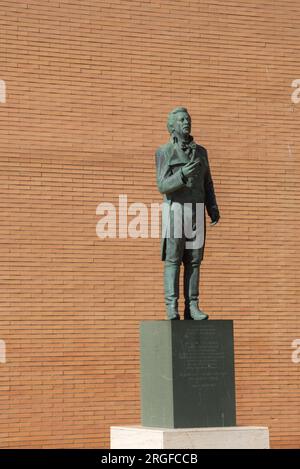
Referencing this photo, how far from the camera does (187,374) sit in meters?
11.3

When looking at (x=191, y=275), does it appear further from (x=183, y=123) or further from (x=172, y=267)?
(x=183, y=123)

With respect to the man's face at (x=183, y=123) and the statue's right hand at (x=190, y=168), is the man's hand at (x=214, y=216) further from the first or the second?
the man's face at (x=183, y=123)

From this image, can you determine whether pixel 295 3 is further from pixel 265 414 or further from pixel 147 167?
pixel 265 414

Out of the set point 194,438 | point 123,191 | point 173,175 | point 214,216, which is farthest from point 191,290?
point 123,191

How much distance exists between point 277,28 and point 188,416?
7.53 metres

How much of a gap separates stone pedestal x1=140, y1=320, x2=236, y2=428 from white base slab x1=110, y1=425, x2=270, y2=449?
187 millimetres

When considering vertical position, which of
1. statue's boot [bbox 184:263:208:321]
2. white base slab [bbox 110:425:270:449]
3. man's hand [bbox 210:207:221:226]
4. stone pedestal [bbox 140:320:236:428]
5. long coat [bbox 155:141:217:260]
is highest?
long coat [bbox 155:141:217:260]

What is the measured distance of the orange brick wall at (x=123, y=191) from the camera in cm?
1488

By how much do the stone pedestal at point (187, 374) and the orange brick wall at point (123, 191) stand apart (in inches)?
135

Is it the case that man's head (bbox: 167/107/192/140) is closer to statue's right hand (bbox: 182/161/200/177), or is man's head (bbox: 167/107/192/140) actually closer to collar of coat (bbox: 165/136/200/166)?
collar of coat (bbox: 165/136/200/166)

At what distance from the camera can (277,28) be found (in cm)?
1664

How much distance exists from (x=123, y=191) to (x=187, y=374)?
473 centimetres

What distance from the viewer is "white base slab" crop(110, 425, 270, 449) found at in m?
10.9

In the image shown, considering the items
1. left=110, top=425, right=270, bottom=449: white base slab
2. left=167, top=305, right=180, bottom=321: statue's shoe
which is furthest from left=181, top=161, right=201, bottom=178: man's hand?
left=110, top=425, right=270, bottom=449: white base slab
